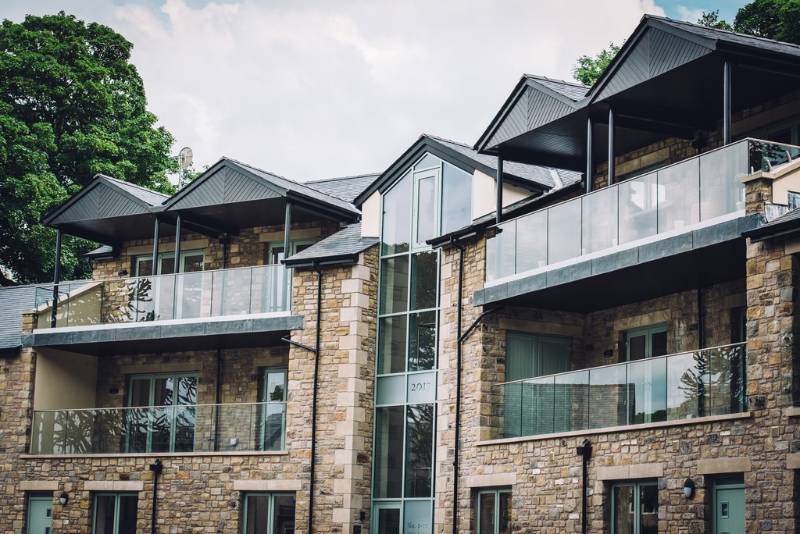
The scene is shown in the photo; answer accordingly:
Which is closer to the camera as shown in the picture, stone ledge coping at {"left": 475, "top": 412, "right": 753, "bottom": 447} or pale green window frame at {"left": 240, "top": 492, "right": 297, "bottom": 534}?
stone ledge coping at {"left": 475, "top": 412, "right": 753, "bottom": 447}

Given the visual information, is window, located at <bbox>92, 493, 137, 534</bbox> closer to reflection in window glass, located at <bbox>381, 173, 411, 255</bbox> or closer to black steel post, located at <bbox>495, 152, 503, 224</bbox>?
reflection in window glass, located at <bbox>381, 173, 411, 255</bbox>

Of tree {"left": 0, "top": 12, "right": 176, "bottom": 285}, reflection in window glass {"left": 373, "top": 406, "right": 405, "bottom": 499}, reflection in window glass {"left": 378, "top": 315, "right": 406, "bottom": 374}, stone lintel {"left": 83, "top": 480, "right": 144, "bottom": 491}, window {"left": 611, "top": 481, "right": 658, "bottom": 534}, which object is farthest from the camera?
tree {"left": 0, "top": 12, "right": 176, "bottom": 285}

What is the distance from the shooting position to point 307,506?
25031 millimetres

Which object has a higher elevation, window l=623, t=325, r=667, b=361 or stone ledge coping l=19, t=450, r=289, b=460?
window l=623, t=325, r=667, b=361

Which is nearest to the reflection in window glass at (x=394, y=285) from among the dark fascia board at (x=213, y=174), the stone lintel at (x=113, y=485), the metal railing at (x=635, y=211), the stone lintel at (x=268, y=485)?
the dark fascia board at (x=213, y=174)

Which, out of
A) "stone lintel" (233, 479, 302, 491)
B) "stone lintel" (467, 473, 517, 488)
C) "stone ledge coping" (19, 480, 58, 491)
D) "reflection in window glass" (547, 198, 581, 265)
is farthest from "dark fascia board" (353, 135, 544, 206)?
"stone ledge coping" (19, 480, 58, 491)

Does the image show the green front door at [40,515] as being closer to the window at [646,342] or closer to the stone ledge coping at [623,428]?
the stone ledge coping at [623,428]

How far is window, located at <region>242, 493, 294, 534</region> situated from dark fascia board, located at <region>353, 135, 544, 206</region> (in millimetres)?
6151

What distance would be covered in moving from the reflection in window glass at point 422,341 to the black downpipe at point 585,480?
17.8 ft

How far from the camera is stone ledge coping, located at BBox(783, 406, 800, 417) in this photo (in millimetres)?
16391

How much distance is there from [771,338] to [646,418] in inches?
111

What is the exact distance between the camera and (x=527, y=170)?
2583 centimetres

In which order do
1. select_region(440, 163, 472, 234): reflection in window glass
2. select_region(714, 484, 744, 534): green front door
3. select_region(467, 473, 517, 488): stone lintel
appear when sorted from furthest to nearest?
select_region(440, 163, 472, 234): reflection in window glass → select_region(467, 473, 517, 488): stone lintel → select_region(714, 484, 744, 534): green front door

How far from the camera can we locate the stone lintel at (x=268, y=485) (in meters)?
25.3
